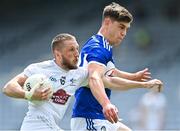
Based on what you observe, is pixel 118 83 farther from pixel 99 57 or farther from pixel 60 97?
pixel 60 97

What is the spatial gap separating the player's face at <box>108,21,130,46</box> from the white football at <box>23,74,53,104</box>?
100cm

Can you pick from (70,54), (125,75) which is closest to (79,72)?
(70,54)

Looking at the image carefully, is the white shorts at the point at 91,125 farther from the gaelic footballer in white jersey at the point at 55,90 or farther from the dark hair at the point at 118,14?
the dark hair at the point at 118,14

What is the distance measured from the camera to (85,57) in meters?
6.62

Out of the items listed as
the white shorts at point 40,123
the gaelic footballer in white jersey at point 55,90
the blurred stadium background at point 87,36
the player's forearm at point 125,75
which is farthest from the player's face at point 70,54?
the blurred stadium background at point 87,36

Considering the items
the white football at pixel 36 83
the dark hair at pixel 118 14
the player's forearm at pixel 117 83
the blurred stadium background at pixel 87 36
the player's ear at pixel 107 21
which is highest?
the dark hair at pixel 118 14

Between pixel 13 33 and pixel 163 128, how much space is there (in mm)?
5637

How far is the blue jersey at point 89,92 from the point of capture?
261 inches

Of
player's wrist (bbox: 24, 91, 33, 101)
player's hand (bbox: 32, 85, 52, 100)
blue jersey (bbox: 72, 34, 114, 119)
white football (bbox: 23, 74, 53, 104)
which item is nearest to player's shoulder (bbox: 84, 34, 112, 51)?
blue jersey (bbox: 72, 34, 114, 119)

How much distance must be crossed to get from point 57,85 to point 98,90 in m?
0.37

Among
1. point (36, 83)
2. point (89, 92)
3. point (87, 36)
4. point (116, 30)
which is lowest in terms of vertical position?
point (87, 36)

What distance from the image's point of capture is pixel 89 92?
6.80m

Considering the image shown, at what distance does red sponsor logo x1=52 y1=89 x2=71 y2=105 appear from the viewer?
6.18 meters

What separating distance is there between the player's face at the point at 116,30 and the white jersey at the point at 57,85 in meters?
0.58
